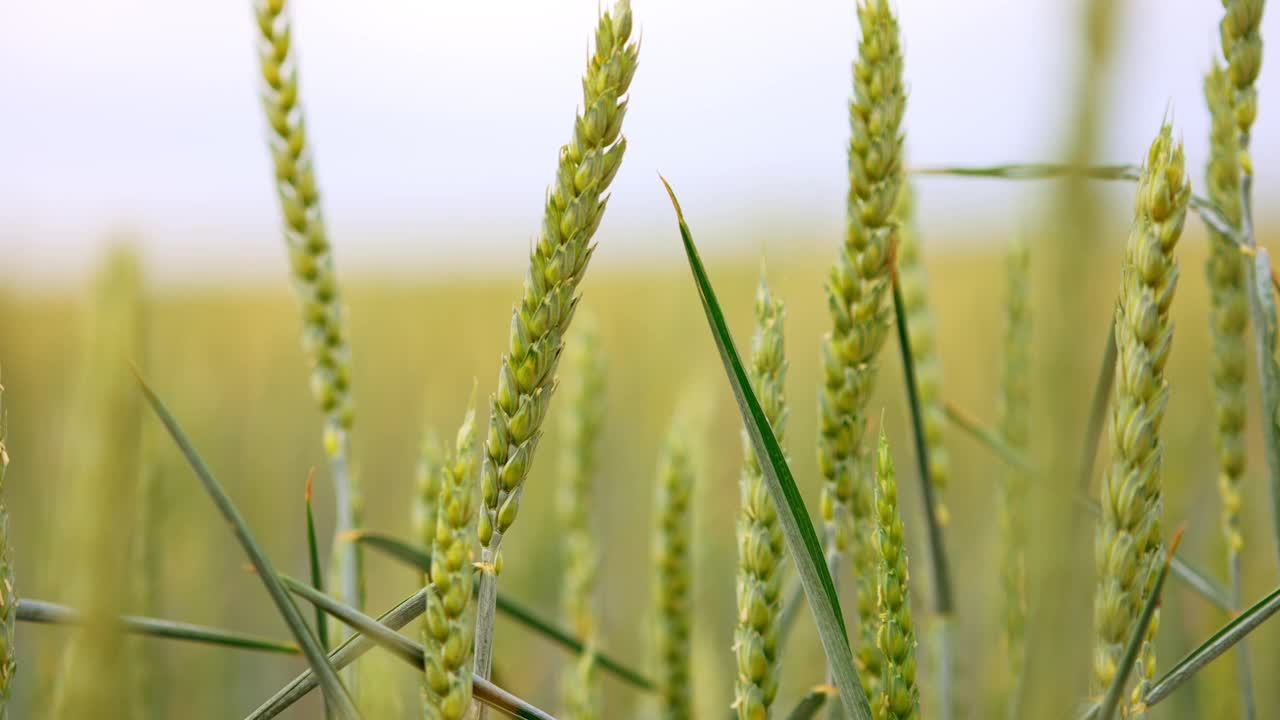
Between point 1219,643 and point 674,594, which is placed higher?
point 1219,643

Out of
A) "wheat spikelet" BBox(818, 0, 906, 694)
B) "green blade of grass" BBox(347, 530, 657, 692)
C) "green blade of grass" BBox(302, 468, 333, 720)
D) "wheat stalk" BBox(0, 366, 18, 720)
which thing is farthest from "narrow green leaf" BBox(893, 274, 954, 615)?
"wheat stalk" BBox(0, 366, 18, 720)

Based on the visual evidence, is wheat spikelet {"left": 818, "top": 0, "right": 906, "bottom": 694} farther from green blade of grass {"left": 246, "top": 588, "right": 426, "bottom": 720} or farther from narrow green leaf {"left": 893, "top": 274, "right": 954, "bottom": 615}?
green blade of grass {"left": 246, "top": 588, "right": 426, "bottom": 720}

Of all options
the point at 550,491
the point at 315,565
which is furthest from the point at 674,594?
the point at 550,491

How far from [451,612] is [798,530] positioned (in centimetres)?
17

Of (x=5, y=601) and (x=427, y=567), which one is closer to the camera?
(x=5, y=601)

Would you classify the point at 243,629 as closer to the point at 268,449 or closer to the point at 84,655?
the point at 268,449

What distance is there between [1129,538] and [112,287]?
1.35 ft

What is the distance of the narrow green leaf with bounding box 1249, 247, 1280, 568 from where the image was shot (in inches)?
21.5

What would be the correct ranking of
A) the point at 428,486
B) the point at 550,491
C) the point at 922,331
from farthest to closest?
the point at 550,491 < the point at 922,331 < the point at 428,486

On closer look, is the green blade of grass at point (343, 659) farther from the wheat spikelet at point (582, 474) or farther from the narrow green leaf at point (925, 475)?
the wheat spikelet at point (582, 474)

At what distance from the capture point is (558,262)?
17.1 inches

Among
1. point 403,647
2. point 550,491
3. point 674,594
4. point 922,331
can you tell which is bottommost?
point 550,491

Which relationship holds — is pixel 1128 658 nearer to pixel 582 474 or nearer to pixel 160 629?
pixel 160 629

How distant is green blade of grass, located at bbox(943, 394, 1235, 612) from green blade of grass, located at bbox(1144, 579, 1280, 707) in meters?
0.09
